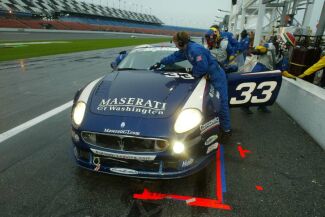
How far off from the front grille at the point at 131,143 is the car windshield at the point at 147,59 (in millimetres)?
1629

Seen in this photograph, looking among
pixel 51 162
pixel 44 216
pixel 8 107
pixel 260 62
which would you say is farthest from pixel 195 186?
pixel 8 107

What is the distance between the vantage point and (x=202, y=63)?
3.53 metres

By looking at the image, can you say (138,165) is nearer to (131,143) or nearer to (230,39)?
(131,143)

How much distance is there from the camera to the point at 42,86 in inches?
300

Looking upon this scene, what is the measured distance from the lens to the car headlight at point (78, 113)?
282 centimetres

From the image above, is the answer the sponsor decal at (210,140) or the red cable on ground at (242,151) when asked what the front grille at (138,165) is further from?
the red cable on ground at (242,151)

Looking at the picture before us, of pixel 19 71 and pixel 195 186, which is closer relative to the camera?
pixel 195 186

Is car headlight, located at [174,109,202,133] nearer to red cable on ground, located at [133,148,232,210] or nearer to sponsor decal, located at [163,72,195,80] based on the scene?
red cable on ground, located at [133,148,232,210]

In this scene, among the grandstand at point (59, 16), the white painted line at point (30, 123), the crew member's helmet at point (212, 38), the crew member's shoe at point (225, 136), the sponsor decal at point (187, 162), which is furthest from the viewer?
the grandstand at point (59, 16)

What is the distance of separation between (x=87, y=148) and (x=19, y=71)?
8.82 metres

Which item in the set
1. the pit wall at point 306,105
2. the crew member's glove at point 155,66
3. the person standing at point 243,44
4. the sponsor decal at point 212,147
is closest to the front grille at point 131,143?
the sponsor decal at point 212,147

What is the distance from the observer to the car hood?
109 inches

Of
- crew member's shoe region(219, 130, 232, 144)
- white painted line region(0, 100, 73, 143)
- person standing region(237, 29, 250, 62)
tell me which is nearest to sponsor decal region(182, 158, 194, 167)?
crew member's shoe region(219, 130, 232, 144)

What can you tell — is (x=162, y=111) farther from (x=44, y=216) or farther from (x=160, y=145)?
(x=44, y=216)
